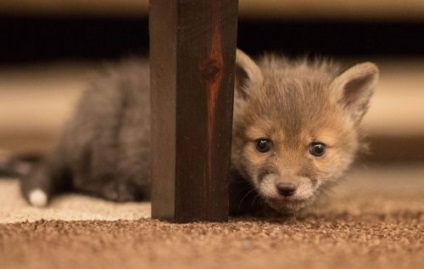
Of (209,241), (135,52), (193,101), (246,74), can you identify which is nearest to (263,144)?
(246,74)

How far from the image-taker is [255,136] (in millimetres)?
2482

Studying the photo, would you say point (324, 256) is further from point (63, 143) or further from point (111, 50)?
point (111, 50)

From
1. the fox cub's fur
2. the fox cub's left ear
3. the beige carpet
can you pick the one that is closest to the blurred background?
the fox cub's fur

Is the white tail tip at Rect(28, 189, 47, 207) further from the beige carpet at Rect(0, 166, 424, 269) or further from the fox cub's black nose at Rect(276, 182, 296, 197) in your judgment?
the fox cub's black nose at Rect(276, 182, 296, 197)

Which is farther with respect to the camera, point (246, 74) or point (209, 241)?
point (246, 74)

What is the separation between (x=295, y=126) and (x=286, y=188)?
0.24 metres

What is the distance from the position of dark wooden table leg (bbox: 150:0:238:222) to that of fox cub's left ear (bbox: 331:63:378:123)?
0.67m

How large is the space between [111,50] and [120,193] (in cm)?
203

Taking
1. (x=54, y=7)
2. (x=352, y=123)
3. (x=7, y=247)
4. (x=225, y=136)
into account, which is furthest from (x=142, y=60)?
(x=7, y=247)

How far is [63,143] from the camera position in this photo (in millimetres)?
3113

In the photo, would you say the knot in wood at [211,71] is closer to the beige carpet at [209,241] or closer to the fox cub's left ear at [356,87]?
the beige carpet at [209,241]

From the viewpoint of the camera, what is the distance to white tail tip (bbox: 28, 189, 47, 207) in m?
2.65

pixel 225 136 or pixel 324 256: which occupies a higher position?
pixel 225 136

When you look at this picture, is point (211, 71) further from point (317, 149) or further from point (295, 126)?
point (317, 149)
